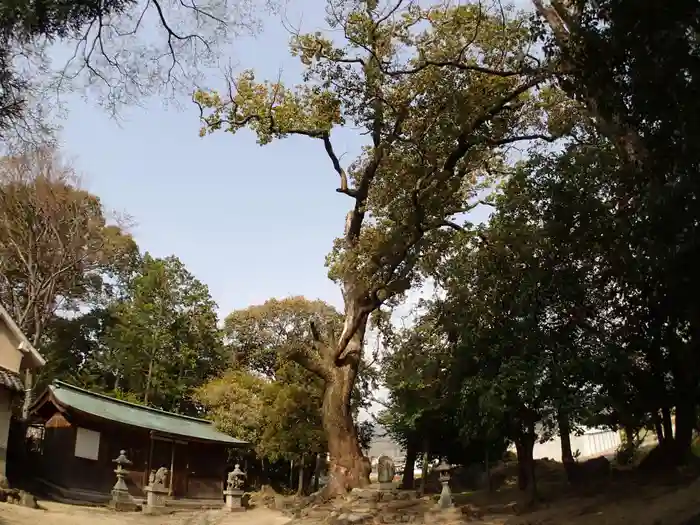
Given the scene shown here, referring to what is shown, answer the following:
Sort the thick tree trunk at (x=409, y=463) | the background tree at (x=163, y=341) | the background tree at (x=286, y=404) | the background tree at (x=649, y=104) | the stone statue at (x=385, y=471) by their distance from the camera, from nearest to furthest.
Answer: the background tree at (x=649, y=104) → the stone statue at (x=385, y=471) → the thick tree trunk at (x=409, y=463) → the background tree at (x=286, y=404) → the background tree at (x=163, y=341)

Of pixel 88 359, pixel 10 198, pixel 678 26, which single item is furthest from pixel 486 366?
pixel 88 359

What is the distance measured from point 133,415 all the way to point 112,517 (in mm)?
7587

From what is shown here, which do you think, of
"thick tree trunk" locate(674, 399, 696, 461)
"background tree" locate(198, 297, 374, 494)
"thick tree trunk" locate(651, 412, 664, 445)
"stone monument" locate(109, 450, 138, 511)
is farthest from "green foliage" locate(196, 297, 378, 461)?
"thick tree trunk" locate(674, 399, 696, 461)

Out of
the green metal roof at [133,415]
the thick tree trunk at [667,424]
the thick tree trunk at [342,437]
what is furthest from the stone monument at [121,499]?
the thick tree trunk at [667,424]

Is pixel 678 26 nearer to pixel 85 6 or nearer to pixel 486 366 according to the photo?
pixel 85 6

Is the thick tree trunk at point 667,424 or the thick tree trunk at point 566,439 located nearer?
the thick tree trunk at point 566,439

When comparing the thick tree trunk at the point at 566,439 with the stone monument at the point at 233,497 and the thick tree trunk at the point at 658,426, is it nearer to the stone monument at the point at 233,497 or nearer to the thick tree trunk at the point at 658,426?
the thick tree trunk at the point at 658,426

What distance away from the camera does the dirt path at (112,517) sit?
12.0 metres

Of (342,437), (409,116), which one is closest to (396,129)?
(409,116)

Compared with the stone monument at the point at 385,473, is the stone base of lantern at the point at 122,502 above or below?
below

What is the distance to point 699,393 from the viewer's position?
1077 cm

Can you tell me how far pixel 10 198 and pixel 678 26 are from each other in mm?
20918

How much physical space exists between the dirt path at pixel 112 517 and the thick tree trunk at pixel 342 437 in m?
1.63

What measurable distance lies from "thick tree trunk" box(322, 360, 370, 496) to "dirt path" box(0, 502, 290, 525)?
1.63m
